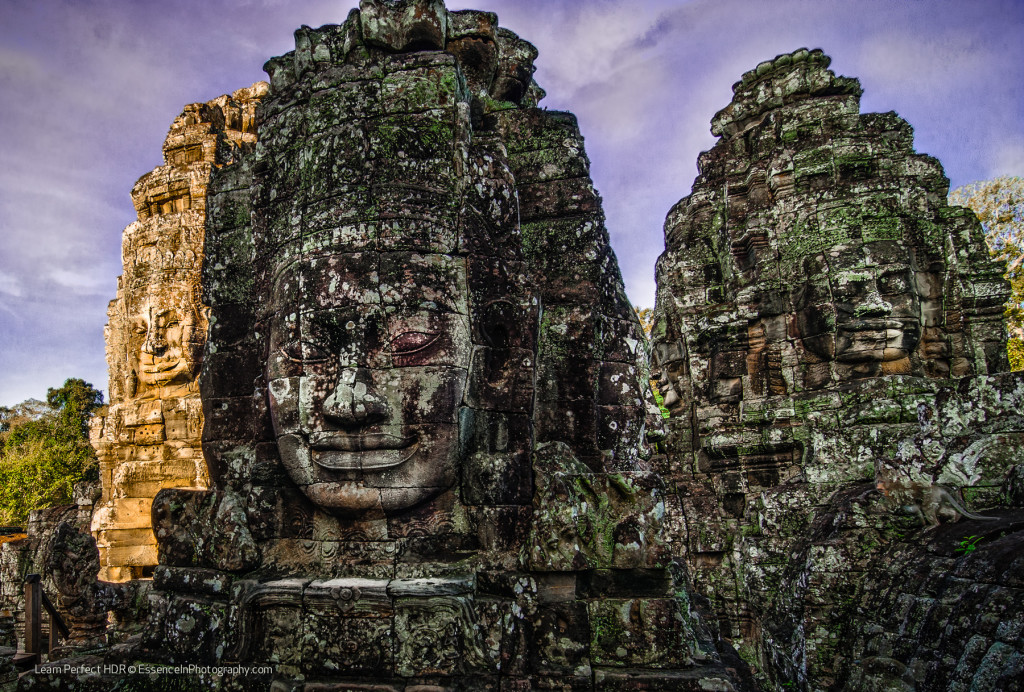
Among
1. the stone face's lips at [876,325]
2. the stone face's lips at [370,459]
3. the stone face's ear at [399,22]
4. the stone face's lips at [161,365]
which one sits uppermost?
the stone face's ear at [399,22]

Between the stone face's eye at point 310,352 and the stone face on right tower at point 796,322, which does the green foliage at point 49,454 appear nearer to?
the stone face on right tower at point 796,322

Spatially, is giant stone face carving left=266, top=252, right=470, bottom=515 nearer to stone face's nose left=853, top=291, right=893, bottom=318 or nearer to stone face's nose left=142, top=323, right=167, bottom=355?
stone face's nose left=853, top=291, right=893, bottom=318

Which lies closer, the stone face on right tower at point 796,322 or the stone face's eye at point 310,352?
the stone face's eye at point 310,352

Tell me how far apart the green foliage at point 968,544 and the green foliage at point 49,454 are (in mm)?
28790

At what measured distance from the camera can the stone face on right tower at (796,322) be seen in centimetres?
791

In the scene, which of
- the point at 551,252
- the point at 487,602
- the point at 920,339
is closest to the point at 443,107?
the point at 551,252

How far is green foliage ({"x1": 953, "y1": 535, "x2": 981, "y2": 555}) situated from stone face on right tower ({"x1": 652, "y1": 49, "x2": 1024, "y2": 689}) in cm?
174

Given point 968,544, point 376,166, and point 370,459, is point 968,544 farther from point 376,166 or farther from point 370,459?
point 376,166

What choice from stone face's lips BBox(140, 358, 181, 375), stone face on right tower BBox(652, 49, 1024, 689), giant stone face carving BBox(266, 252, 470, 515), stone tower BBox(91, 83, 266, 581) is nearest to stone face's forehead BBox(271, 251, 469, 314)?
giant stone face carving BBox(266, 252, 470, 515)

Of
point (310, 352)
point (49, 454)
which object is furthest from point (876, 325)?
point (49, 454)

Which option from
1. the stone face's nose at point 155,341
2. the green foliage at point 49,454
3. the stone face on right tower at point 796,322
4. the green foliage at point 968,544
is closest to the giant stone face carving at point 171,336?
the stone face's nose at point 155,341

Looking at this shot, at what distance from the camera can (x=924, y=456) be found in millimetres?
5324

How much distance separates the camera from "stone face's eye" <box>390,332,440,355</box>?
10.7 ft

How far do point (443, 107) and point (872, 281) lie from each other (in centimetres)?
722
